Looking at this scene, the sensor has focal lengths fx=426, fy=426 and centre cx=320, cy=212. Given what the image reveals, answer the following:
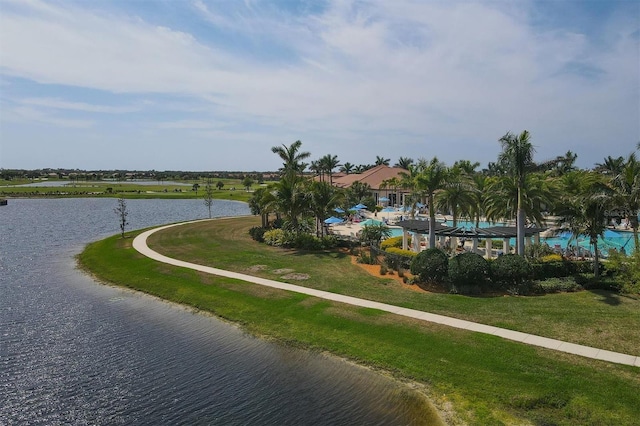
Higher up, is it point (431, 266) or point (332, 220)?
point (332, 220)

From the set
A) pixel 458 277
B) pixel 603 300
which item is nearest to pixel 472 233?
pixel 458 277

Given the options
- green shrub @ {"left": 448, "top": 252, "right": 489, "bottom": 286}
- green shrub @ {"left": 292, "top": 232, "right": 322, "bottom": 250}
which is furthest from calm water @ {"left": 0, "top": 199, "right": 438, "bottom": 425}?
green shrub @ {"left": 292, "top": 232, "right": 322, "bottom": 250}

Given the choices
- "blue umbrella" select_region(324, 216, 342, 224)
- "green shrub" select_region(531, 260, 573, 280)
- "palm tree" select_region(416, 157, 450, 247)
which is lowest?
"green shrub" select_region(531, 260, 573, 280)

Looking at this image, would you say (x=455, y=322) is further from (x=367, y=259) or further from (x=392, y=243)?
(x=392, y=243)

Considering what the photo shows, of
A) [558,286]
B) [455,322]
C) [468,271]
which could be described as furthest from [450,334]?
[558,286]

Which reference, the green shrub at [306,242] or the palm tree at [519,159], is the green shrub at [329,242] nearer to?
the green shrub at [306,242]

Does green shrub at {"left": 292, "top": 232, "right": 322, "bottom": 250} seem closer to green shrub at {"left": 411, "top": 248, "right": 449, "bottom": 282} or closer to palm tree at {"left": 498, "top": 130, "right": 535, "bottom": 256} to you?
green shrub at {"left": 411, "top": 248, "right": 449, "bottom": 282}

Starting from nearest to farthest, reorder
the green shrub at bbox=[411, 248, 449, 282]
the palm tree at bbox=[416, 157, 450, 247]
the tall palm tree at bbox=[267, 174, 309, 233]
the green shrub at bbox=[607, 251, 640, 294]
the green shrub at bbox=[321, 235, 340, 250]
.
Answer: the green shrub at bbox=[607, 251, 640, 294]
the green shrub at bbox=[411, 248, 449, 282]
the palm tree at bbox=[416, 157, 450, 247]
the green shrub at bbox=[321, 235, 340, 250]
the tall palm tree at bbox=[267, 174, 309, 233]

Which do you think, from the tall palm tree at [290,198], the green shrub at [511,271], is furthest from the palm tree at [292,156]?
the green shrub at [511,271]
